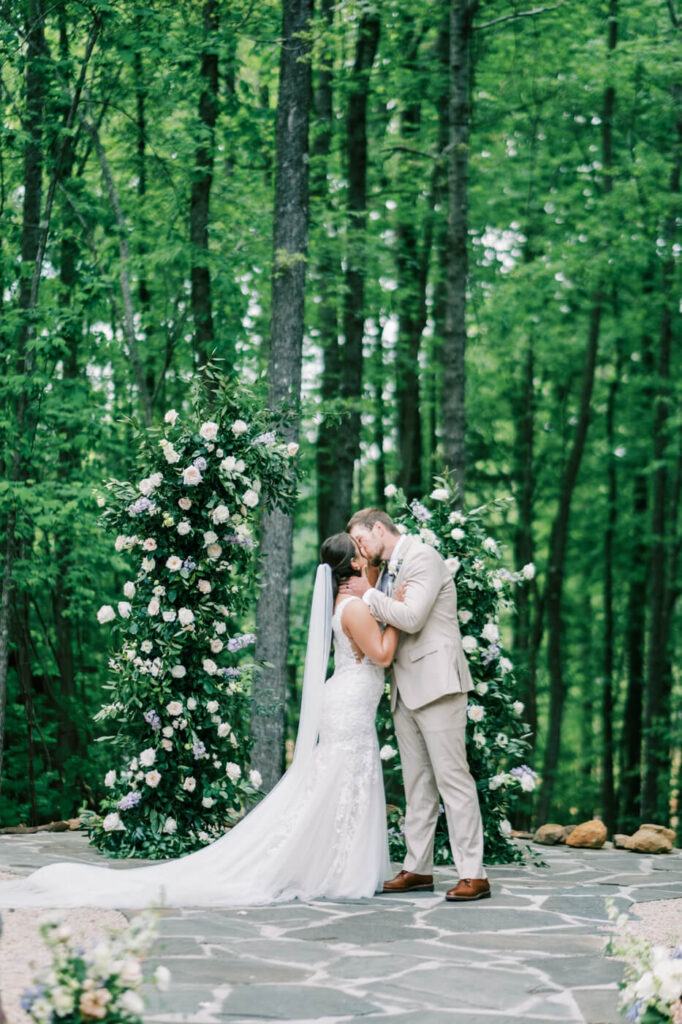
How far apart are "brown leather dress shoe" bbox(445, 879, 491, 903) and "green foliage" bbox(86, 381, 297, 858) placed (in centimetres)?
201

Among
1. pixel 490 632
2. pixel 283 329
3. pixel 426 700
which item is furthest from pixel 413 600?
pixel 283 329

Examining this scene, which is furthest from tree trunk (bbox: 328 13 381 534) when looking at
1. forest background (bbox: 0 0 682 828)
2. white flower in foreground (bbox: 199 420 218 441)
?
white flower in foreground (bbox: 199 420 218 441)

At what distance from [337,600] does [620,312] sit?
13.3 meters

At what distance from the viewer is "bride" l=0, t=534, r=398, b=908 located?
6246 mm

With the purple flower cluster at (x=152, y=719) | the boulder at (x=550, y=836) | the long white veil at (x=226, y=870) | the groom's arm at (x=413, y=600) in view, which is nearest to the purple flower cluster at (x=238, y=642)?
the purple flower cluster at (x=152, y=719)

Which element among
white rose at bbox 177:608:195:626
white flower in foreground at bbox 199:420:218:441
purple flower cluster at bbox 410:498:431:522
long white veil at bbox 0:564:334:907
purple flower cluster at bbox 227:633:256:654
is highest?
white flower in foreground at bbox 199:420:218:441

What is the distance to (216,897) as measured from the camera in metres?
6.20

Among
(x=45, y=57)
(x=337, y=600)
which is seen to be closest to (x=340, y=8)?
(x=45, y=57)

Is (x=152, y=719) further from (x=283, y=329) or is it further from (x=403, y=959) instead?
(x=283, y=329)

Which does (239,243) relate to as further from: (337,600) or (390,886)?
(390,886)

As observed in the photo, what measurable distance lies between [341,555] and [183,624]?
1503 mm

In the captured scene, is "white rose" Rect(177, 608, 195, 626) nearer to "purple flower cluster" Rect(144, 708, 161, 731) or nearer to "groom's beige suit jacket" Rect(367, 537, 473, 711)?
"purple flower cluster" Rect(144, 708, 161, 731)

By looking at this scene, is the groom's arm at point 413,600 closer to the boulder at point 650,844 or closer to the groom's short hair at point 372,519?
the groom's short hair at point 372,519

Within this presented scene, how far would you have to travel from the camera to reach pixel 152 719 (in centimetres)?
775
